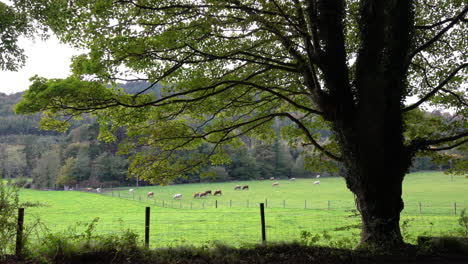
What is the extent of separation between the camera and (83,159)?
71125mm

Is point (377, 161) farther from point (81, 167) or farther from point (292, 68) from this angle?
point (81, 167)

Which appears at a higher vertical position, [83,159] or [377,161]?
[83,159]

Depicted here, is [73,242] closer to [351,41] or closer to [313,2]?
[313,2]

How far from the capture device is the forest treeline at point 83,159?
70000mm

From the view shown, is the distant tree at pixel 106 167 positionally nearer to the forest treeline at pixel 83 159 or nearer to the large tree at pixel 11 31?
the forest treeline at pixel 83 159

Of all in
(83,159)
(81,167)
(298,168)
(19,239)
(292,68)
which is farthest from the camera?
(298,168)

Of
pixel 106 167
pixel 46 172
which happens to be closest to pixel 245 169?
pixel 106 167

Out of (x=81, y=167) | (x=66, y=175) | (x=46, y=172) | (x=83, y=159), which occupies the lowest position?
(x=66, y=175)

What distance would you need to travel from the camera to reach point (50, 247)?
17.4ft

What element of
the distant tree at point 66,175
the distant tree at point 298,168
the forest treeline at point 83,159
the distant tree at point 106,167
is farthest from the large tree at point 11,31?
the distant tree at point 298,168

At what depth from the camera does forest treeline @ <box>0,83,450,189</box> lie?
70.0 m

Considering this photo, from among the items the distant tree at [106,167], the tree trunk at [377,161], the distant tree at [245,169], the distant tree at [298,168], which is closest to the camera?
the tree trunk at [377,161]

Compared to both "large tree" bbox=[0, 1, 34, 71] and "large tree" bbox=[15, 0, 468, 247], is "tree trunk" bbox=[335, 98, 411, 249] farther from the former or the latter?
"large tree" bbox=[0, 1, 34, 71]

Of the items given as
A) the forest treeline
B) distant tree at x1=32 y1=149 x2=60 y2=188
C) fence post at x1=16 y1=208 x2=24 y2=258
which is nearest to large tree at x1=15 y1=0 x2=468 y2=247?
fence post at x1=16 y1=208 x2=24 y2=258
